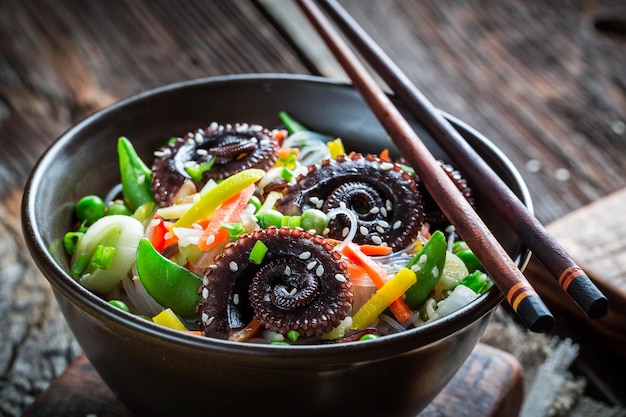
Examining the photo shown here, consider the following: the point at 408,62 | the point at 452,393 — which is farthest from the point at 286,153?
the point at 408,62

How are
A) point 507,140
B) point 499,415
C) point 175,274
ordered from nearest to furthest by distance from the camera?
point 175,274 < point 499,415 < point 507,140

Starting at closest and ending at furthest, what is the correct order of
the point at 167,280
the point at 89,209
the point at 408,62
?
1. the point at 167,280
2. the point at 89,209
3. the point at 408,62

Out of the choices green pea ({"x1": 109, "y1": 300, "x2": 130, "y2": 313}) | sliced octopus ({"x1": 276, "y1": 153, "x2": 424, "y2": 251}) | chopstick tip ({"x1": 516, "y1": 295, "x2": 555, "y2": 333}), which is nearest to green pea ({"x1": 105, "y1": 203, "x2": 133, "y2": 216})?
green pea ({"x1": 109, "y1": 300, "x2": 130, "y2": 313})

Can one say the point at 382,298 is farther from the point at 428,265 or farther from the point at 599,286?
the point at 599,286

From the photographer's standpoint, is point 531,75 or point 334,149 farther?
point 531,75

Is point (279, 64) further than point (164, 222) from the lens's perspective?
Yes

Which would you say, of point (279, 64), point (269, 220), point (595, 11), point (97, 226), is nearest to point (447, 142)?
point (269, 220)

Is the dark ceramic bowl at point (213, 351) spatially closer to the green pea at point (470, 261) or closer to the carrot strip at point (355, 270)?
the green pea at point (470, 261)

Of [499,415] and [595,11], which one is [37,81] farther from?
[595,11]
